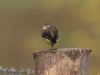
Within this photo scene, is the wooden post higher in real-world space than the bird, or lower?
lower

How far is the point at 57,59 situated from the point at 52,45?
435 mm

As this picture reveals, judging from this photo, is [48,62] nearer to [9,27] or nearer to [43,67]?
[43,67]

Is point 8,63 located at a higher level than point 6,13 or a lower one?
lower

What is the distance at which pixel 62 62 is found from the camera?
4.88 metres

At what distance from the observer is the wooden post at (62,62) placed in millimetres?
4871

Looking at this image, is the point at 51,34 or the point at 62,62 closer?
the point at 62,62

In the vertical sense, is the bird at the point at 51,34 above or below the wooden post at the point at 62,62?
above

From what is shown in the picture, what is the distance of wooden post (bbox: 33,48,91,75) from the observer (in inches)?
192

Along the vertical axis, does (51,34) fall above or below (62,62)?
above

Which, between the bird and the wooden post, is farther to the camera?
the bird

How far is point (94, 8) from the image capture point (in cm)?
1497

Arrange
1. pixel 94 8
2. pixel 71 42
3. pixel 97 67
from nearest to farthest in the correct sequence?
pixel 97 67 < pixel 71 42 < pixel 94 8

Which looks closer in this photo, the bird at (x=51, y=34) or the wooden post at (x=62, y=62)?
the wooden post at (x=62, y=62)

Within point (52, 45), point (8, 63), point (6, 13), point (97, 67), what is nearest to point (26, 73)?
point (52, 45)
